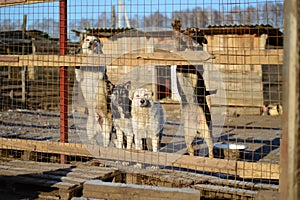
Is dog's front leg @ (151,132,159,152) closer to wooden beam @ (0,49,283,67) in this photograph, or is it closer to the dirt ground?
the dirt ground

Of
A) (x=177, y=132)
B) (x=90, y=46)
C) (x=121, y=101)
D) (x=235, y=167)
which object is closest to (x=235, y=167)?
(x=235, y=167)

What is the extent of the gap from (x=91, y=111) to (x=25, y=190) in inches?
106

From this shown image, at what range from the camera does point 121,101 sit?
700cm

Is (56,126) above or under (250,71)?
under

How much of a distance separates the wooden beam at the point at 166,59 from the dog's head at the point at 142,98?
1.55 meters

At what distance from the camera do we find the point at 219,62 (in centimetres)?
414

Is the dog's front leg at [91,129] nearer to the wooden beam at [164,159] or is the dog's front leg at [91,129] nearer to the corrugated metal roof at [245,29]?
the wooden beam at [164,159]

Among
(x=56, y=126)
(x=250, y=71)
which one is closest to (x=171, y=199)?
(x=56, y=126)

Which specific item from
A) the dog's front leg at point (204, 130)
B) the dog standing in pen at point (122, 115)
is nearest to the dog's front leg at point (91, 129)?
the dog standing in pen at point (122, 115)

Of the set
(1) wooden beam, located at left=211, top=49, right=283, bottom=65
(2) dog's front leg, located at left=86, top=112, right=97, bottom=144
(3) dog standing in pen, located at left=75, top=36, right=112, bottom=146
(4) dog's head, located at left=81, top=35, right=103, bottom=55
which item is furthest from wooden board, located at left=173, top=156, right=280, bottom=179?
(4) dog's head, located at left=81, top=35, right=103, bottom=55

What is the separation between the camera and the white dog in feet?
21.3

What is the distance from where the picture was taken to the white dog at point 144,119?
650 cm

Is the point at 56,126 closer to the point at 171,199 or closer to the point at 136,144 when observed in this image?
the point at 136,144

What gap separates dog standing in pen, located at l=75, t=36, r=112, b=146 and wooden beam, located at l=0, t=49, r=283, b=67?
1.42 m
